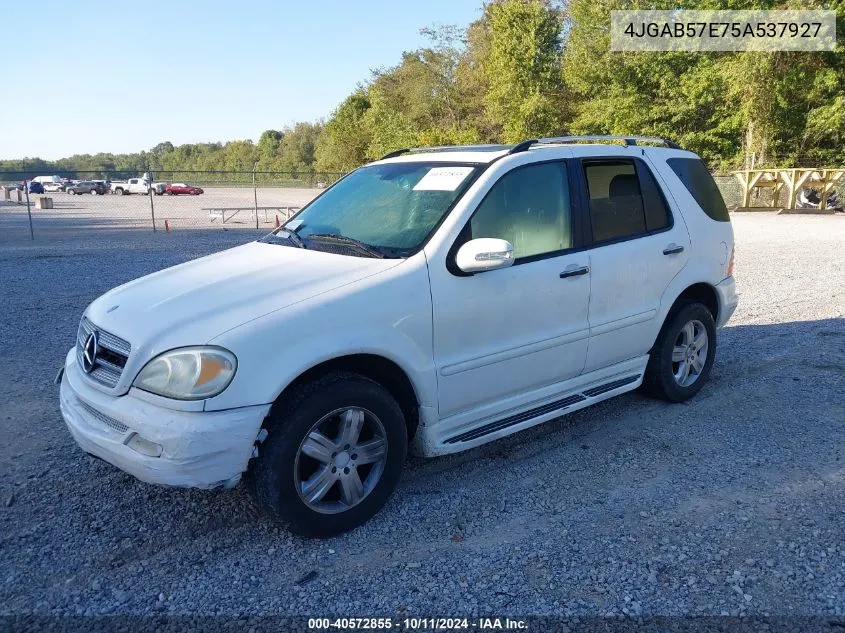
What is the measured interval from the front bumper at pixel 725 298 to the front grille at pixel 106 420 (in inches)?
167

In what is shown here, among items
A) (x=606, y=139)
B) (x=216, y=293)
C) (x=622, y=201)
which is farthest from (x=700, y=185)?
(x=216, y=293)

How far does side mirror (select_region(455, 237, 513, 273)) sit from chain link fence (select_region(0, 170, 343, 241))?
56.6ft

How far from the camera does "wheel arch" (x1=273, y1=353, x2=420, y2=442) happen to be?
3.09 m

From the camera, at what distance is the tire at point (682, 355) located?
4.76m

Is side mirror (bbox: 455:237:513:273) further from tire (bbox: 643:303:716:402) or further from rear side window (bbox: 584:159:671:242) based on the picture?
tire (bbox: 643:303:716:402)

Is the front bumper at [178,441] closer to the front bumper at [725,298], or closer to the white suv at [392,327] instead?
the white suv at [392,327]

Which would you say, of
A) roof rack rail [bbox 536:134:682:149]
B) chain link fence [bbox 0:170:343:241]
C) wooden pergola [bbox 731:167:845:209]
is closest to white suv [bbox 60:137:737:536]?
roof rack rail [bbox 536:134:682:149]

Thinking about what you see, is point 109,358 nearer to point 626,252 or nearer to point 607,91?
point 626,252

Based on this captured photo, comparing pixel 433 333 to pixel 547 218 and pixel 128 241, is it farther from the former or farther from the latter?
pixel 128 241

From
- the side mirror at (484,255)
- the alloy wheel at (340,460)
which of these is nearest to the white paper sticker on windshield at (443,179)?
the side mirror at (484,255)

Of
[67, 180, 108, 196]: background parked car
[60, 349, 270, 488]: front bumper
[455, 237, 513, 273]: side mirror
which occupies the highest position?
[67, 180, 108, 196]: background parked car

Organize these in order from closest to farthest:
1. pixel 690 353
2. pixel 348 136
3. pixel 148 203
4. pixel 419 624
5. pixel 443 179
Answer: pixel 419 624 → pixel 443 179 → pixel 690 353 → pixel 148 203 → pixel 348 136

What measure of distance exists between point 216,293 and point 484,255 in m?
1.35

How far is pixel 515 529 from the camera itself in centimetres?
329
